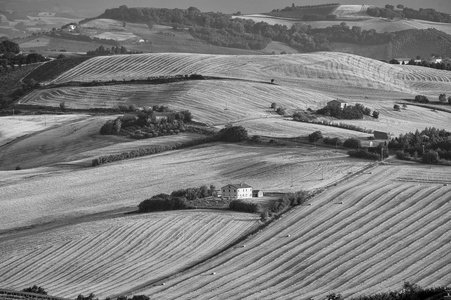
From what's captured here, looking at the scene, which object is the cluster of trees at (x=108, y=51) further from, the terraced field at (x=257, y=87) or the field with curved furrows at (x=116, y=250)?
the field with curved furrows at (x=116, y=250)

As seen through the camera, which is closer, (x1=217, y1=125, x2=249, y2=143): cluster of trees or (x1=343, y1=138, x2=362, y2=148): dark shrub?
(x1=343, y1=138, x2=362, y2=148): dark shrub

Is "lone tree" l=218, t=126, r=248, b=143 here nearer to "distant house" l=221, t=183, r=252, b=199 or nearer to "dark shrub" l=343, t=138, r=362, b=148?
"dark shrub" l=343, t=138, r=362, b=148

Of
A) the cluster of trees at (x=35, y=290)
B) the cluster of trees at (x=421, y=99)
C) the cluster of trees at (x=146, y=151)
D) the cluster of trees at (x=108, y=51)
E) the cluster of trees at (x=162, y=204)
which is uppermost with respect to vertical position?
the cluster of trees at (x=421, y=99)

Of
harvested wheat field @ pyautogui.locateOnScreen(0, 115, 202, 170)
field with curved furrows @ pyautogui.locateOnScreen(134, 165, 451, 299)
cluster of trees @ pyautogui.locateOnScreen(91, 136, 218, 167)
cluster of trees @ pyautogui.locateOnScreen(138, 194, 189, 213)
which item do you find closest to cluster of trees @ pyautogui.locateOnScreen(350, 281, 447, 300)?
field with curved furrows @ pyautogui.locateOnScreen(134, 165, 451, 299)

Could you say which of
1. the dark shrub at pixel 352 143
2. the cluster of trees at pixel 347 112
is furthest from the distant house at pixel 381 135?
the cluster of trees at pixel 347 112

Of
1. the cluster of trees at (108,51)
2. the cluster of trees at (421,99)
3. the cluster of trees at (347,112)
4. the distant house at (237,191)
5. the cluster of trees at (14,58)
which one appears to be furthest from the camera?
the cluster of trees at (108,51)

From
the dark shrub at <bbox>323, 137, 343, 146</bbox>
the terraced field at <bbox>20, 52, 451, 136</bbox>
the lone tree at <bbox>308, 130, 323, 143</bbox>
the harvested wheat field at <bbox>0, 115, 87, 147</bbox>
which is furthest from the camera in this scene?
the terraced field at <bbox>20, 52, 451, 136</bbox>

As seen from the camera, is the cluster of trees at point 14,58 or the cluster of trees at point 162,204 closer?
the cluster of trees at point 162,204
